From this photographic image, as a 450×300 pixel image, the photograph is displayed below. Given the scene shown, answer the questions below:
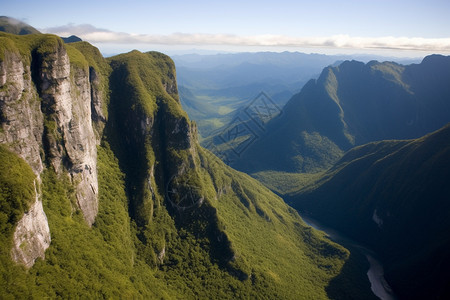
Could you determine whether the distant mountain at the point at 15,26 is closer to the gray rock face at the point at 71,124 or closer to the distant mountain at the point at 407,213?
the gray rock face at the point at 71,124

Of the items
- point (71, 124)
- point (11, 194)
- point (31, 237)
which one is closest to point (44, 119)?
point (71, 124)

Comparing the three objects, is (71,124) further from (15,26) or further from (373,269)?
(373,269)

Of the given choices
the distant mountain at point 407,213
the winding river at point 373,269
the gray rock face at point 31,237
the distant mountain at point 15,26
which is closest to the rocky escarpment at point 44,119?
the gray rock face at point 31,237

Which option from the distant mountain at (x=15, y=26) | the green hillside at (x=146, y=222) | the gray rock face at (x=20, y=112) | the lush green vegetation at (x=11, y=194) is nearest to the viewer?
the lush green vegetation at (x=11, y=194)

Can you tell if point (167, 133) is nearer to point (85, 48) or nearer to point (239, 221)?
point (85, 48)

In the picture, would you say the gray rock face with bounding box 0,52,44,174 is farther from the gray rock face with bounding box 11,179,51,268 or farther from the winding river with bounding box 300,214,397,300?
the winding river with bounding box 300,214,397,300

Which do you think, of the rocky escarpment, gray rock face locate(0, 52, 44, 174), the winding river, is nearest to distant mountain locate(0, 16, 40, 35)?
the rocky escarpment

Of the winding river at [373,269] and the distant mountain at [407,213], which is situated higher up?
the distant mountain at [407,213]
